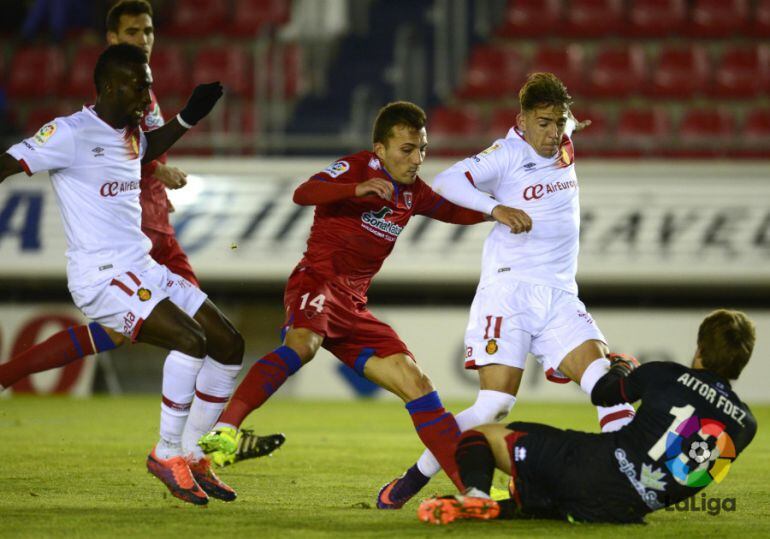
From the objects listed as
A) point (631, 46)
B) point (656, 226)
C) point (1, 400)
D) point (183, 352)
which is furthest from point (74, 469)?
point (631, 46)

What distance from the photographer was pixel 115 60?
6.21 m

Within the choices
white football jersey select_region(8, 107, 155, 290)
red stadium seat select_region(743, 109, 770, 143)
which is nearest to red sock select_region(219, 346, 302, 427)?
white football jersey select_region(8, 107, 155, 290)

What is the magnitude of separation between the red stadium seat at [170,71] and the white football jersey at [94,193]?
11.2 meters

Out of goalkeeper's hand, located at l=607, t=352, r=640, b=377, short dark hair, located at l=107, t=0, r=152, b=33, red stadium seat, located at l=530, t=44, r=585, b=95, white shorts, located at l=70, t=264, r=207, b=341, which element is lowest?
goalkeeper's hand, located at l=607, t=352, r=640, b=377

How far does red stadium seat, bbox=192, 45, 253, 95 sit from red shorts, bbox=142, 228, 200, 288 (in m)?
10.6

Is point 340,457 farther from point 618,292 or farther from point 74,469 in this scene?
point 618,292

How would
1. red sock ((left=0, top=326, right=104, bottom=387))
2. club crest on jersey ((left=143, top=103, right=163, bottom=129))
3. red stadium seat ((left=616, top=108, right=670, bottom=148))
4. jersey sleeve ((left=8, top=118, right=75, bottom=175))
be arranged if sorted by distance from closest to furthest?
jersey sleeve ((left=8, top=118, right=75, bottom=175)), red sock ((left=0, top=326, right=104, bottom=387)), club crest on jersey ((left=143, top=103, right=163, bottom=129)), red stadium seat ((left=616, top=108, right=670, bottom=148))

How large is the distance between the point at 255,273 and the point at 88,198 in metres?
8.57

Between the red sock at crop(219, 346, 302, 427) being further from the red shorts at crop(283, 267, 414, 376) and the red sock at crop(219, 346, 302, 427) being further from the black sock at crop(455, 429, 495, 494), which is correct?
the black sock at crop(455, 429, 495, 494)

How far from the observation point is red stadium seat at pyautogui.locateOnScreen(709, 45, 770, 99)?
16.7 metres

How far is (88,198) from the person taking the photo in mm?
6211

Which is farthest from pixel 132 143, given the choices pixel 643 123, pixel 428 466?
pixel 643 123

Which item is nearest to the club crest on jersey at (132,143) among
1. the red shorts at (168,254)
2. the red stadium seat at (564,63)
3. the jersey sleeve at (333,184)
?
the red shorts at (168,254)

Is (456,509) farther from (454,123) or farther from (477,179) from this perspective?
(454,123)
